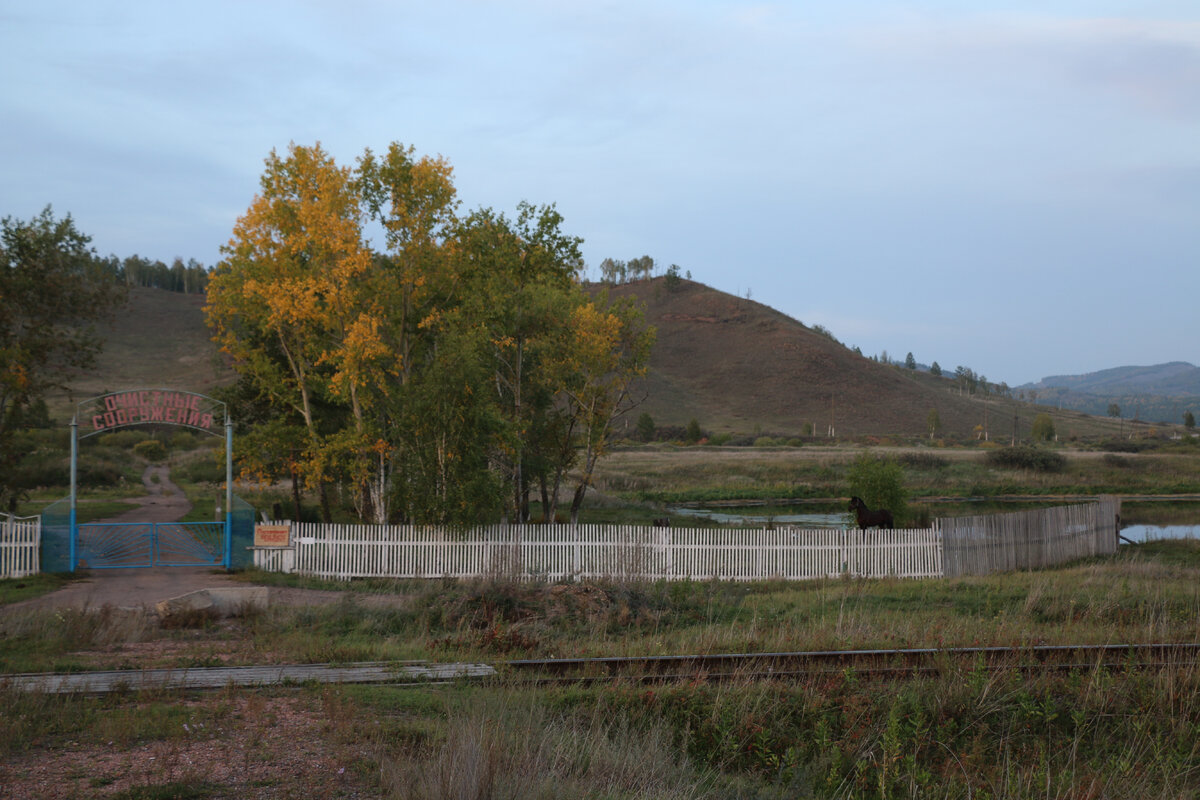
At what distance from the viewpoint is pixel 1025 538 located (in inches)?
825

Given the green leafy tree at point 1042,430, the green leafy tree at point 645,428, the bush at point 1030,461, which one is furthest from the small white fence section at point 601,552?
the green leafy tree at point 1042,430

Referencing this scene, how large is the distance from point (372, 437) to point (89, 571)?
22.1 feet

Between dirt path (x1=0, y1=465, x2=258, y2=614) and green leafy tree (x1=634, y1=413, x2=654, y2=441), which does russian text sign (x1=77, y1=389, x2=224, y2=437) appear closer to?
dirt path (x1=0, y1=465, x2=258, y2=614)

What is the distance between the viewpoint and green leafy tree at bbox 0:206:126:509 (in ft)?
72.0

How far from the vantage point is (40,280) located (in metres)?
23.1

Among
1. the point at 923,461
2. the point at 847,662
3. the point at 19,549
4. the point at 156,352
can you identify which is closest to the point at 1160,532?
the point at 923,461

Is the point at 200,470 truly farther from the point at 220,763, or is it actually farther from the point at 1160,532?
the point at 220,763

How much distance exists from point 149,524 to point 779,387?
11610 centimetres

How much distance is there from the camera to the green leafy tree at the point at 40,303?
21.9 meters

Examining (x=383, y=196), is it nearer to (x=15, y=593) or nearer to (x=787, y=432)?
(x=15, y=593)

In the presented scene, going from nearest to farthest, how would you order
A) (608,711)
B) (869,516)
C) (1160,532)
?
(608,711), (869,516), (1160,532)

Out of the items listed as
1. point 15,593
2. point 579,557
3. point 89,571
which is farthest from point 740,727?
Result: point 89,571

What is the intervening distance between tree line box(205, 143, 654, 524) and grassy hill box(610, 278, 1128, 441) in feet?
270

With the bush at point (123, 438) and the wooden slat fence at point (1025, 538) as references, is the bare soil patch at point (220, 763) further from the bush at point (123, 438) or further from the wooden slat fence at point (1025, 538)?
the bush at point (123, 438)
